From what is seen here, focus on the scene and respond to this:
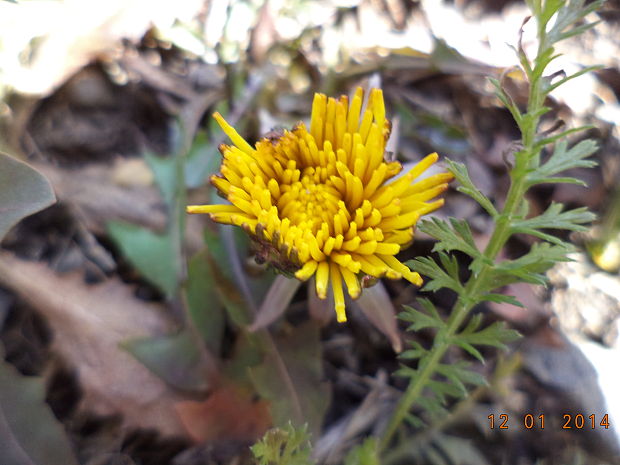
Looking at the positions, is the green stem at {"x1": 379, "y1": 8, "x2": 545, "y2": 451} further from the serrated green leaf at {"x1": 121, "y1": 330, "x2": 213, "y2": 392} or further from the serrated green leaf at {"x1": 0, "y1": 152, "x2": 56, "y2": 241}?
the serrated green leaf at {"x1": 0, "y1": 152, "x2": 56, "y2": 241}

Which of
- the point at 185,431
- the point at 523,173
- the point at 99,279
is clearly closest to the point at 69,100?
the point at 99,279

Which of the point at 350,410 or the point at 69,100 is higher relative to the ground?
the point at 69,100

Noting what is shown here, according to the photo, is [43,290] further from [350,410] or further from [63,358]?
[350,410]

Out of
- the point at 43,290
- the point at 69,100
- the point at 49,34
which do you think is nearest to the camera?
the point at 43,290

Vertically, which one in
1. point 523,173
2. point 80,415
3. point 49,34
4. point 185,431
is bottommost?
point 80,415

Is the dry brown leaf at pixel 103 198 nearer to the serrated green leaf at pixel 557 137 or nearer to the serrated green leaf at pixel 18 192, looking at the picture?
the serrated green leaf at pixel 18 192

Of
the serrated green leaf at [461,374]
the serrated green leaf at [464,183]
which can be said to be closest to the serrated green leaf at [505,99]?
the serrated green leaf at [464,183]

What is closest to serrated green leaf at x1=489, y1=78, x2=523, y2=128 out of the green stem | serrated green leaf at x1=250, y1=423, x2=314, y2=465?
the green stem
